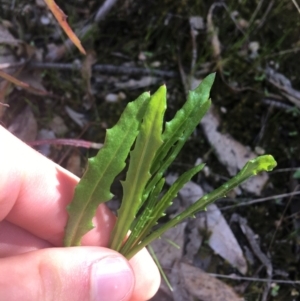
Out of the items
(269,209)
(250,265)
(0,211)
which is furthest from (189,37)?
(0,211)

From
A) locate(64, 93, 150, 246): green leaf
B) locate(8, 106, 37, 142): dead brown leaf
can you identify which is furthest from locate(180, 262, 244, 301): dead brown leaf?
locate(8, 106, 37, 142): dead brown leaf

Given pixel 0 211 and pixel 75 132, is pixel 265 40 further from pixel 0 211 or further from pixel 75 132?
pixel 0 211

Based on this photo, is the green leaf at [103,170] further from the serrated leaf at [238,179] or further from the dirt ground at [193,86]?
the dirt ground at [193,86]

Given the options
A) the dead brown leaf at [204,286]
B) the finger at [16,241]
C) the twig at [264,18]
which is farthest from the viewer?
the twig at [264,18]

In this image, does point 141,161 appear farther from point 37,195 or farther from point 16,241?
point 16,241

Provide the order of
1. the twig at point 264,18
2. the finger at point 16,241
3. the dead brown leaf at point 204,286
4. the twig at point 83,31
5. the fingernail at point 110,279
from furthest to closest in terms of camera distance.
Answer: the twig at point 264,18 < the twig at point 83,31 < the dead brown leaf at point 204,286 < the finger at point 16,241 < the fingernail at point 110,279

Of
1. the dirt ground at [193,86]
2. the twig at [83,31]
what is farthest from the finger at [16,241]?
the twig at [83,31]

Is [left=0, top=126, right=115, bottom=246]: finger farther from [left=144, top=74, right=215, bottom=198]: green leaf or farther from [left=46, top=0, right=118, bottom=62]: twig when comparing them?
[left=46, top=0, right=118, bottom=62]: twig

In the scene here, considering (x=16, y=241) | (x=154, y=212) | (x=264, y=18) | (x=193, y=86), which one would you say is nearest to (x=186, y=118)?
(x=154, y=212)
